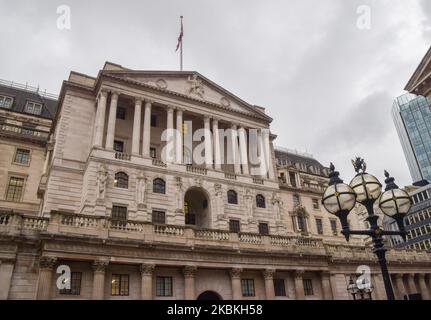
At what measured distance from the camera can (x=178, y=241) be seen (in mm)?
26469

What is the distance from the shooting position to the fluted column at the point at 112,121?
3485 centimetres

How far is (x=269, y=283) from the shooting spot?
1135 inches

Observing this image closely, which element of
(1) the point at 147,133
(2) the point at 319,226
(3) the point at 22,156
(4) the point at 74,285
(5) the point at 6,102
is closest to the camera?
(4) the point at 74,285

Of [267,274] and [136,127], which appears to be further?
[136,127]

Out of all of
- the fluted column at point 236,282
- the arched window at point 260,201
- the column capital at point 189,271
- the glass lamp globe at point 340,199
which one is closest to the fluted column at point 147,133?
the arched window at point 260,201

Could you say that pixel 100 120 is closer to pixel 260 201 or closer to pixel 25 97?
pixel 260 201

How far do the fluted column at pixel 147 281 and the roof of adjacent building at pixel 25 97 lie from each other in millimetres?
38079

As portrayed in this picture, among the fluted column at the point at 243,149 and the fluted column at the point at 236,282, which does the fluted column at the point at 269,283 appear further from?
the fluted column at the point at 243,149

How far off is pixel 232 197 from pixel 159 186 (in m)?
8.53

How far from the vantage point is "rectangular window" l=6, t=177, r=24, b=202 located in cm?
4047

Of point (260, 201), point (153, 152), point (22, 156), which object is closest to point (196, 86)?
point (153, 152)

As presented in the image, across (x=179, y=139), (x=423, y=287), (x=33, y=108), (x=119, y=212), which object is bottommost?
(x=423, y=287)

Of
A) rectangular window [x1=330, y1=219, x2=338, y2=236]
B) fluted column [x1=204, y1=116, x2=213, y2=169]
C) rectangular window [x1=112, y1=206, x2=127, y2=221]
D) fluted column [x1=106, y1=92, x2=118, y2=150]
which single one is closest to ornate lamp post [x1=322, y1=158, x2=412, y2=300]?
rectangular window [x1=112, y1=206, x2=127, y2=221]

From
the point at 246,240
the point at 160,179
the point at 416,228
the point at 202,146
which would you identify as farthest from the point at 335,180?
the point at 416,228
